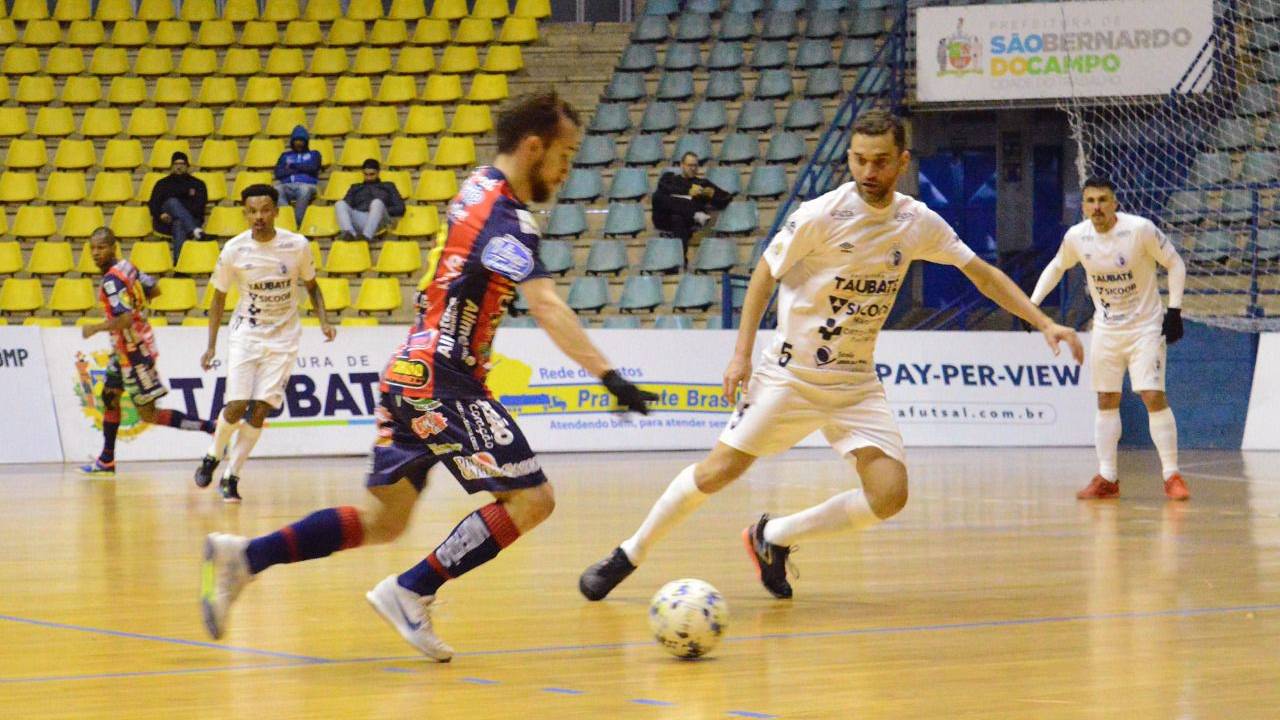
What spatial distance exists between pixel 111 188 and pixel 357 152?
3146mm

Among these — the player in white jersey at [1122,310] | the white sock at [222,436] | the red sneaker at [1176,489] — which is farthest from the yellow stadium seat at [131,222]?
the red sneaker at [1176,489]

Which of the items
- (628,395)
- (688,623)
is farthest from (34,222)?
(628,395)

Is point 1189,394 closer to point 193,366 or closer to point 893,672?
point 193,366

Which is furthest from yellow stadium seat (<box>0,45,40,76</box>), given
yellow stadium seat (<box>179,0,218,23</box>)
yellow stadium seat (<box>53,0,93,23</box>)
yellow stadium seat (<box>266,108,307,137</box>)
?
yellow stadium seat (<box>266,108,307,137</box>)

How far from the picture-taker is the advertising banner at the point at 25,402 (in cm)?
1531

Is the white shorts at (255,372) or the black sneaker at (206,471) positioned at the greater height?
the white shorts at (255,372)

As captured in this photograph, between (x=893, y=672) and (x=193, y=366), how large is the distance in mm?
11849

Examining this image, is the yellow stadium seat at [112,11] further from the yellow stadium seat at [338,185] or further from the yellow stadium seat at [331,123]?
the yellow stadium seat at [338,185]

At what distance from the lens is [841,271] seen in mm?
6438

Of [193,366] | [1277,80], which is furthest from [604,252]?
[1277,80]

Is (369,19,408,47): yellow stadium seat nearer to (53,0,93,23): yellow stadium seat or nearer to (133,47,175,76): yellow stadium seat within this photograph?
(133,47,175,76): yellow stadium seat

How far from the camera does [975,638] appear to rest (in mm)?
5535

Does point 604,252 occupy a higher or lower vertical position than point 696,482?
higher

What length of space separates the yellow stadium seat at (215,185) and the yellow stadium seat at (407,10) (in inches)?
162
